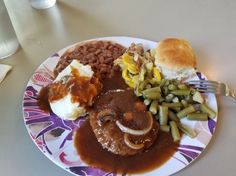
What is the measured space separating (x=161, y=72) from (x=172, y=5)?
0.53 m

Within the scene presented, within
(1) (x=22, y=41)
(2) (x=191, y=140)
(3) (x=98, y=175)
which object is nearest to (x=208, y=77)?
(2) (x=191, y=140)

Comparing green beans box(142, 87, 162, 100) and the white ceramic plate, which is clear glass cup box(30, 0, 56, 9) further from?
green beans box(142, 87, 162, 100)

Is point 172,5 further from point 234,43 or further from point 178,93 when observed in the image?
point 178,93

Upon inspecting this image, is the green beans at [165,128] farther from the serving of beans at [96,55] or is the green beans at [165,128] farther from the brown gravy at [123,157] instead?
the serving of beans at [96,55]

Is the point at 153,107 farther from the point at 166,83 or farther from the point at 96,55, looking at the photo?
the point at 96,55

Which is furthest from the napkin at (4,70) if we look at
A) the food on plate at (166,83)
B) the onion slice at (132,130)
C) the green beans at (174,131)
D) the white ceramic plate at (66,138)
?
the green beans at (174,131)

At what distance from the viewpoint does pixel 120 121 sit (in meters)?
0.88

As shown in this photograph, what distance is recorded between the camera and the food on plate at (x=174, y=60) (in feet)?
3.34

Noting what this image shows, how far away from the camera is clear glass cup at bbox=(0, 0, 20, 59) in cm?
114

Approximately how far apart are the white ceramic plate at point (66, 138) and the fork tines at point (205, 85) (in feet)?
0.06

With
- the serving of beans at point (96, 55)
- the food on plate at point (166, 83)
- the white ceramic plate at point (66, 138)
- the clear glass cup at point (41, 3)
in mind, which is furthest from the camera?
the clear glass cup at point (41, 3)

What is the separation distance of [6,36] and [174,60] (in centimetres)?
58

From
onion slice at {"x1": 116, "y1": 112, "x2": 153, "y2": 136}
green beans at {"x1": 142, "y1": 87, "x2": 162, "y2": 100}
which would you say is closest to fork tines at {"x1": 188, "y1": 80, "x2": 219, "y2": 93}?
green beans at {"x1": 142, "y1": 87, "x2": 162, "y2": 100}

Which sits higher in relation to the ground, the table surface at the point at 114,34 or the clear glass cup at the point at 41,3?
the clear glass cup at the point at 41,3
